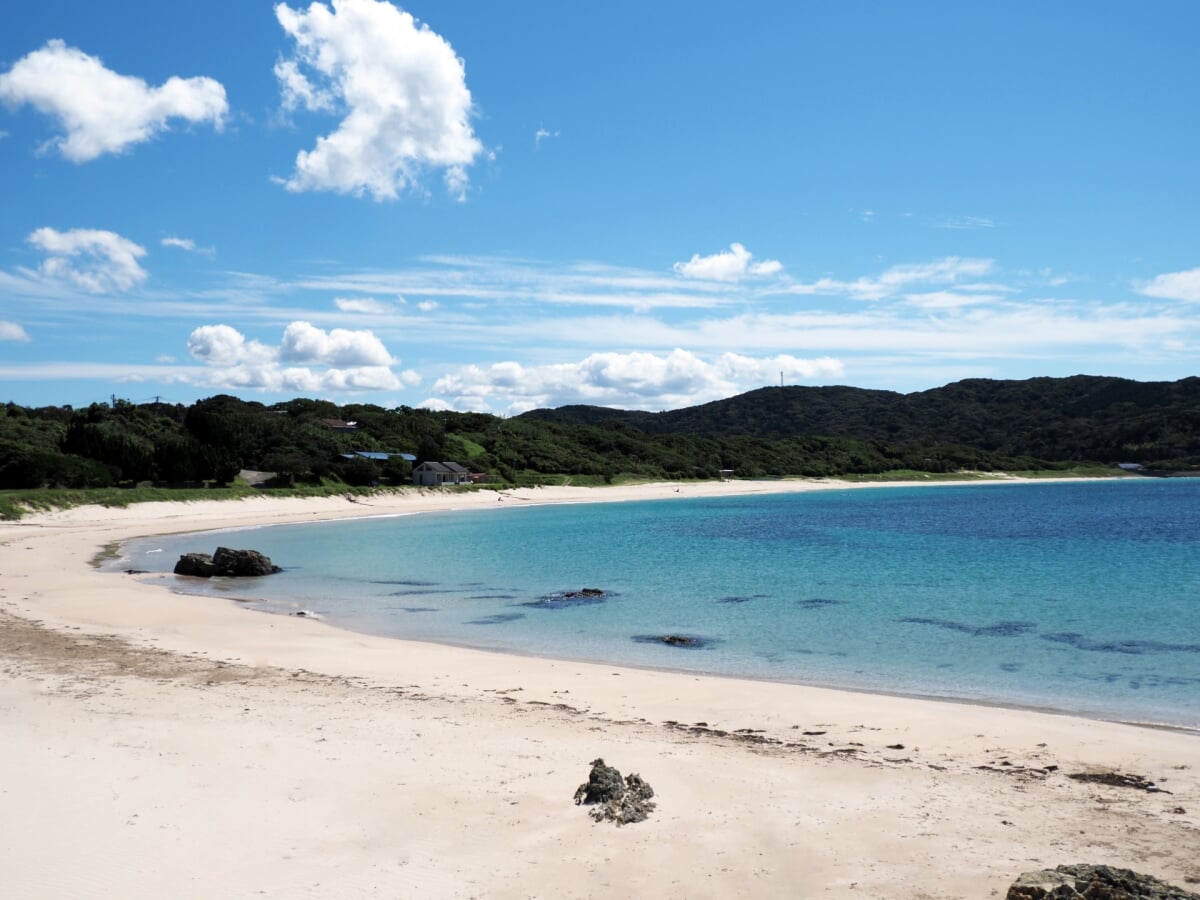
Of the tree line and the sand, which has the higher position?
the tree line

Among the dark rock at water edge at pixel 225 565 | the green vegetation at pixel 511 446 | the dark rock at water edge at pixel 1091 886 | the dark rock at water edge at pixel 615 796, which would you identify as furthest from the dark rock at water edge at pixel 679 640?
the green vegetation at pixel 511 446

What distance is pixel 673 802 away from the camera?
25.2 feet

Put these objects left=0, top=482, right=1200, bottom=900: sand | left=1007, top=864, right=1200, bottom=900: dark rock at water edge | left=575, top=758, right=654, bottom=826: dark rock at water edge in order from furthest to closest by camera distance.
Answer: left=575, top=758, right=654, bottom=826: dark rock at water edge, left=0, top=482, right=1200, bottom=900: sand, left=1007, top=864, right=1200, bottom=900: dark rock at water edge

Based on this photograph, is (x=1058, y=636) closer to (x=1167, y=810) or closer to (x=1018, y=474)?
(x=1167, y=810)

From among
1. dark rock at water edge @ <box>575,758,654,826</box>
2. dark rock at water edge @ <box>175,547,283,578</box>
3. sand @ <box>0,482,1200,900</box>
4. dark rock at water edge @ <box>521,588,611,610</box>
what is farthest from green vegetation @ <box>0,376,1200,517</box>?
dark rock at water edge @ <box>575,758,654,826</box>

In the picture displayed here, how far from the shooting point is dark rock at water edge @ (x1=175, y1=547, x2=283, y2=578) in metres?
28.0

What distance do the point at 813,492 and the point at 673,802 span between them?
4128 inches

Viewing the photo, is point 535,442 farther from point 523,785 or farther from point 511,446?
point 523,785

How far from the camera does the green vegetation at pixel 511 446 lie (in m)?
56.4

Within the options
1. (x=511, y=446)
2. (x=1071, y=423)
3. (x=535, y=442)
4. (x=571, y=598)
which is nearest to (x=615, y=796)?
(x=571, y=598)

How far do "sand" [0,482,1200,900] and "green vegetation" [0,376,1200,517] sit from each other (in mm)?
41290

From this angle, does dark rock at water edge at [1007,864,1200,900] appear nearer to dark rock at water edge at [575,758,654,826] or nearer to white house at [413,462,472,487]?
dark rock at water edge at [575,758,654,826]

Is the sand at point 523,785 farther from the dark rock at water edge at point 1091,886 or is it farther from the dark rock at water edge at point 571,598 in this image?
the dark rock at water edge at point 571,598

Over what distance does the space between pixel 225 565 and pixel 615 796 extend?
2496cm
